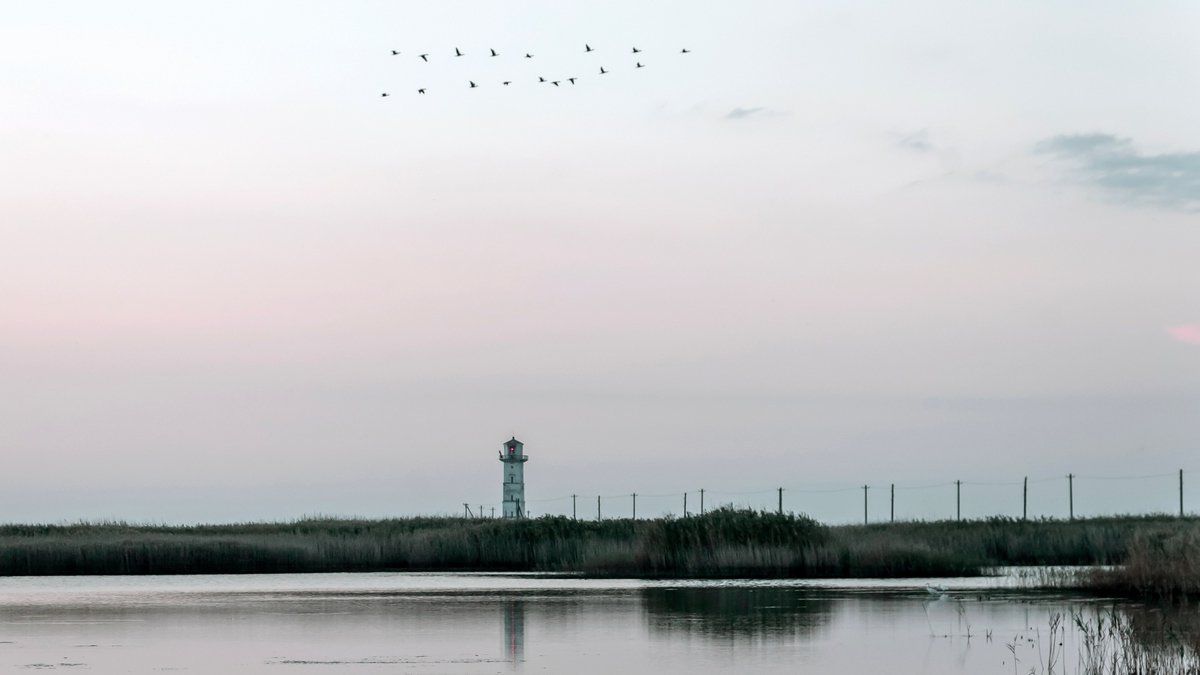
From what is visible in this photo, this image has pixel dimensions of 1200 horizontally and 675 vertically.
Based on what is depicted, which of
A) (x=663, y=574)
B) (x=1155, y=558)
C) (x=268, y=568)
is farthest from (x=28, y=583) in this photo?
(x=1155, y=558)

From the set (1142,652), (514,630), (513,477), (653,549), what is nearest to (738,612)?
(514,630)

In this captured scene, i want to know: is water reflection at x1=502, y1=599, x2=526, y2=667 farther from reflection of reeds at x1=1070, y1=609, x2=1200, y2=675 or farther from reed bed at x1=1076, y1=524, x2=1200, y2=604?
reed bed at x1=1076, y1=524, x2=1200, y2=604

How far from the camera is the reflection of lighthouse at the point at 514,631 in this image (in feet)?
57.8

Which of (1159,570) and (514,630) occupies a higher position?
(1159,570)

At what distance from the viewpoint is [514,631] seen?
2041 centimetres

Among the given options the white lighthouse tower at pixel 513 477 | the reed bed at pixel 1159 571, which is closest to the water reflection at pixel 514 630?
the reed bed at pixel 1159 571

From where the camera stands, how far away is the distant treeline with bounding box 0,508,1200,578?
1379 inches

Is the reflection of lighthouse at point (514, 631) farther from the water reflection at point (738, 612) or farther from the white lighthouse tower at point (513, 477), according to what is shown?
the white lighthouse tower at point (513, 477)

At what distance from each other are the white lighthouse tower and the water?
3934 centimetres

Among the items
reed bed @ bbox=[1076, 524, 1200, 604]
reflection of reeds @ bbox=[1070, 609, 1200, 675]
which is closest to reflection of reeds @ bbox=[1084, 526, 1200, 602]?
reed bed @ bbox=[1076, 524, 1200, 604]

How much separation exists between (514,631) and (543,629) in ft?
1.39

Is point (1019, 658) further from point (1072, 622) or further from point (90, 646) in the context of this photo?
point (90, 646)

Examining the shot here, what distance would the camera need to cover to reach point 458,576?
123 ft

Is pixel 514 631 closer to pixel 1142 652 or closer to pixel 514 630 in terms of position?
pixel 514 630
